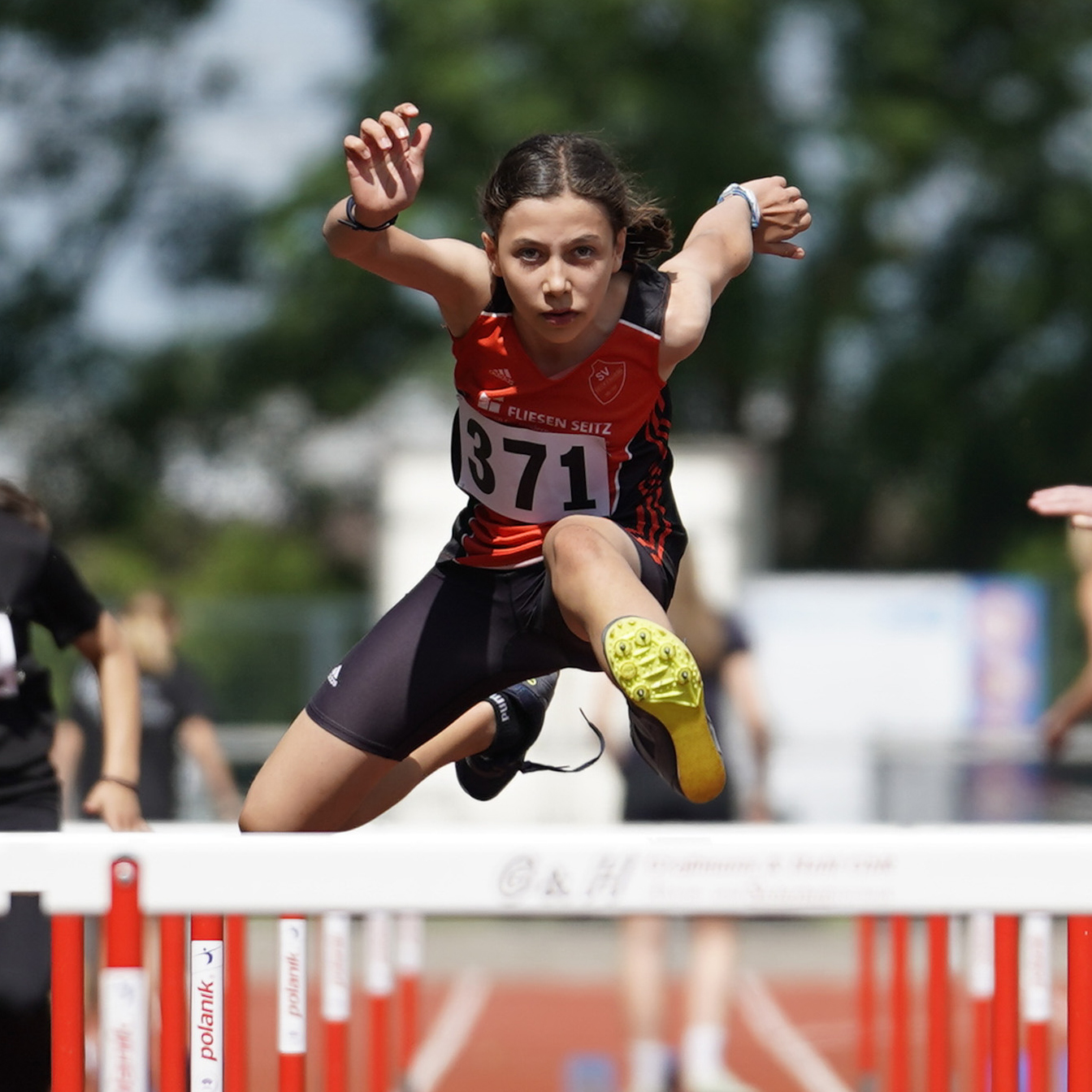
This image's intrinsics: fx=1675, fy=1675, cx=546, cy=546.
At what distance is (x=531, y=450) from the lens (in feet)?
10.0

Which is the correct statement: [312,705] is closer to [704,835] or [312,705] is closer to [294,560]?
[704,835]

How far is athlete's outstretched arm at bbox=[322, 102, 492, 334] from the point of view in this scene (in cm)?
276

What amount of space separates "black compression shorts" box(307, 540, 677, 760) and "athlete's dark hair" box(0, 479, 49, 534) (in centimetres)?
87

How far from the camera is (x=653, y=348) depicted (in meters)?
3.06

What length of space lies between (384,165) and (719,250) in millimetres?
796

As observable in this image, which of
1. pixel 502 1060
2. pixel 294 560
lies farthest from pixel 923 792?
pixel 294 560

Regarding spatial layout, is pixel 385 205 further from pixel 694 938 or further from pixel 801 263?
pixel 801 263

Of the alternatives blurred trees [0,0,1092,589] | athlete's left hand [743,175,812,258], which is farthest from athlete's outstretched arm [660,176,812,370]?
blurred trees [0,0,1092,589]

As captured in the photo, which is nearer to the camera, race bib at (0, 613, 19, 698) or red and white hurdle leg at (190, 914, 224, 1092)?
red and white hurdle leg at (190, 914, 224, 1092)

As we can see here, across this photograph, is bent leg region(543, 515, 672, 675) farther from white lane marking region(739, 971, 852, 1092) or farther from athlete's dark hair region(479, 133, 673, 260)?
white lane marking region(739, 971, 852, 1092)

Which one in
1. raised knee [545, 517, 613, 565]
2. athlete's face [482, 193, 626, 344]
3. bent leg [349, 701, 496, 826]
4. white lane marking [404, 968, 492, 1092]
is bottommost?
white lane marking [404, 968, 492, 1092]

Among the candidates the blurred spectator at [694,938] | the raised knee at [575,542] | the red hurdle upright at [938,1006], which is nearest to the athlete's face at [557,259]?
the raised knee at [575,542]

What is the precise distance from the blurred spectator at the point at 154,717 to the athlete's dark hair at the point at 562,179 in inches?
175

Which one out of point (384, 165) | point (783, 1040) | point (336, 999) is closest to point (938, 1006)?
point (336, 999)
